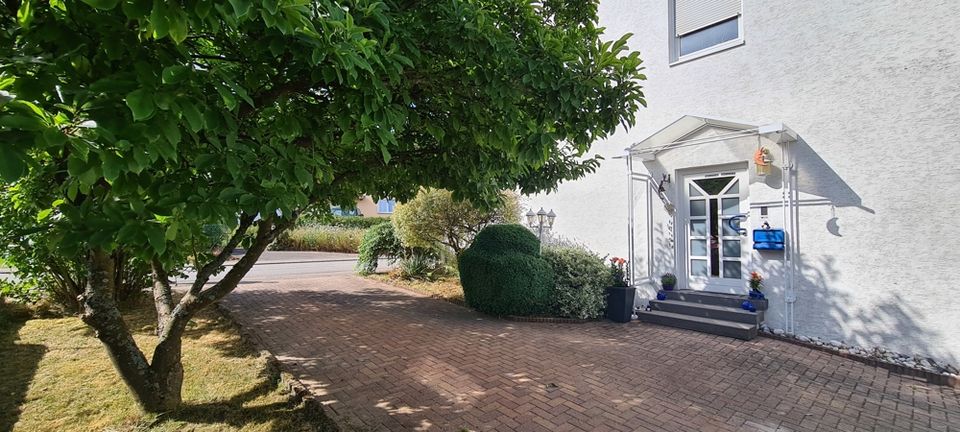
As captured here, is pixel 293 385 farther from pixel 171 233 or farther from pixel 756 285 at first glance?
pixel 756 285

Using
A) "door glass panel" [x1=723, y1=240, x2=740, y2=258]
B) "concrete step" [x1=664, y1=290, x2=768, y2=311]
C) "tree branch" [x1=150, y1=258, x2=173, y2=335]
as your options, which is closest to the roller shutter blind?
"door glass panel" [x1=723, y1=240, x2=740, y2=258]

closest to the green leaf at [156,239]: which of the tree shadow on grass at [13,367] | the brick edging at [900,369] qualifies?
the tree shadow on grass at [13,367]

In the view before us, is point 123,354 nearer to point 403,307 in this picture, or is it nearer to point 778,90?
point 403,307

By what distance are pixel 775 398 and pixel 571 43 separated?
4344mm

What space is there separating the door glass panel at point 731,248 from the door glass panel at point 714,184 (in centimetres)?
95

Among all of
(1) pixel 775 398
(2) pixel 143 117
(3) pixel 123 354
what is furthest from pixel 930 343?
(3) pixel 123 354

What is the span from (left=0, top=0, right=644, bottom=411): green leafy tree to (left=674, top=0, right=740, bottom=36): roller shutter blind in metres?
5.03

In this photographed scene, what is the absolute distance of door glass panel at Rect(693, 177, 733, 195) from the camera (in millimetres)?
7855

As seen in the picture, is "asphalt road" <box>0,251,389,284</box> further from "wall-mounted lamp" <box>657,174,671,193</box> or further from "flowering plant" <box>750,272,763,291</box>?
"flowering plant" <box>750,272,763,291</box>

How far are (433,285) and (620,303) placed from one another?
5.87m

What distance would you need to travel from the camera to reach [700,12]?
26.6 ft

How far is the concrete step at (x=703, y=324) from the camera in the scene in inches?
264

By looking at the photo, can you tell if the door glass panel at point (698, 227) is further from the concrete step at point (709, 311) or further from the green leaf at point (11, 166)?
the green leaf at point (11, 166)

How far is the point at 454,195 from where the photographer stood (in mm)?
4469
